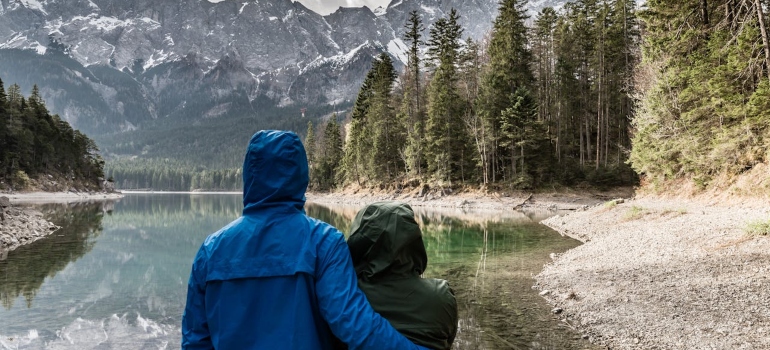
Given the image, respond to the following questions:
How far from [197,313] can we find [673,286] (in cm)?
883

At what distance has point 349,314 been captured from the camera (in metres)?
1.85

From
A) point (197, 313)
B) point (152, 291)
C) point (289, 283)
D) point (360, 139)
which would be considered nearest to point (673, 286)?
point (289, 283)

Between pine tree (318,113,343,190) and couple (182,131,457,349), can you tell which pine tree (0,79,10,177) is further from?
couple (182,131,457,349)

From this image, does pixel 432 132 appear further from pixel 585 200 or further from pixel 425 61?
pixel 585 200

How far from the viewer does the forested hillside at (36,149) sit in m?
58.5

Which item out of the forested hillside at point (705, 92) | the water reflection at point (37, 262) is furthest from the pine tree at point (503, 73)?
the water reflection at point (37, 262)

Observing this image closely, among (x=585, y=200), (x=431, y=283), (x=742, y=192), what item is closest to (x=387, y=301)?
(x=431, y=283)

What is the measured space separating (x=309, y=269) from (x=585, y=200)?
122 ft

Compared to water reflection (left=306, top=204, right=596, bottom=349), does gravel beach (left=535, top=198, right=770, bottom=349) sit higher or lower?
higher

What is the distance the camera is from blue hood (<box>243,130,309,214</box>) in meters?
2.03

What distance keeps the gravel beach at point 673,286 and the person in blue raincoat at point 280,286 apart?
5890 millimetres

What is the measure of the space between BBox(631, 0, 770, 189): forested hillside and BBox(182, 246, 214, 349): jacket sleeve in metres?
17.4

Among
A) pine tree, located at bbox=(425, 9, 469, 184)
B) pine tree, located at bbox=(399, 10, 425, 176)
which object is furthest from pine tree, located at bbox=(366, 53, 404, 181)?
pine tree, located at bbox=(425, 9, 469, 184)

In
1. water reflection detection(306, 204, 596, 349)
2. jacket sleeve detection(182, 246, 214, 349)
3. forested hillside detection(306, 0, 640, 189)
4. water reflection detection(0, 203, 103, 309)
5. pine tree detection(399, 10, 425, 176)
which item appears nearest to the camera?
jacket sleeve detection(182, 246, 214, 349)
